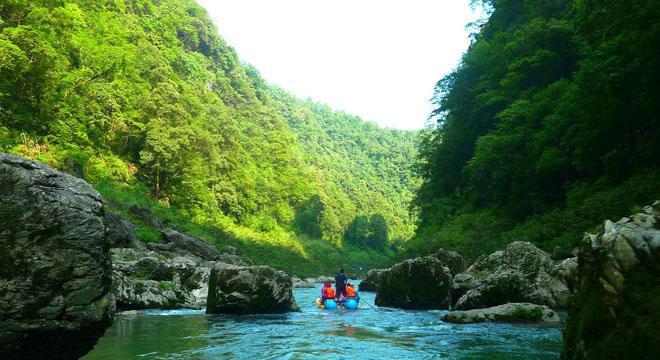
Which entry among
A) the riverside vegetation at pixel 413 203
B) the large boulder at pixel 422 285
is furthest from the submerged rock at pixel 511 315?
the large boulder at pixel 422 285

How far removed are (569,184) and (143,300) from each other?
65.0ft

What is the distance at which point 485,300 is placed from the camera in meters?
13.3

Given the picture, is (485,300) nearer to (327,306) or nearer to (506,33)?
(327,306)

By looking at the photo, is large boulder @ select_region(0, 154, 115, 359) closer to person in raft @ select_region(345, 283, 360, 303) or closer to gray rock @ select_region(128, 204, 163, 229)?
person in raft @ select_region(345, 283, 360, 303)

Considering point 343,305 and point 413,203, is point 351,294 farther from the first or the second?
point 413,203

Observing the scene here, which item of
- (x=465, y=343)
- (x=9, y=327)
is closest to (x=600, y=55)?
(x=465, y=343)

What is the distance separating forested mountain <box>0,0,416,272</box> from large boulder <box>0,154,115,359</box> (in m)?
19.6

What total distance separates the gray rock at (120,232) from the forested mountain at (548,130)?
1764cm

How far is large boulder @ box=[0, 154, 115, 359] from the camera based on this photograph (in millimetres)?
4414

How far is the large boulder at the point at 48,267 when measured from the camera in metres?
4.41

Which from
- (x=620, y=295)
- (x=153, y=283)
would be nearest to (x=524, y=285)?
(x=620, y=295)

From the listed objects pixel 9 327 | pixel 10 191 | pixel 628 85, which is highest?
pixel 628 85

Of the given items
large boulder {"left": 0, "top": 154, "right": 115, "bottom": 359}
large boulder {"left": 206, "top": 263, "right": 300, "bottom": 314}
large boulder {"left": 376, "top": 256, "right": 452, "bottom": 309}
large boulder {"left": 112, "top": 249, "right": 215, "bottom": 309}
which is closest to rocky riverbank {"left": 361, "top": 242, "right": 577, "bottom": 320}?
large boulder {"left": 376, "top": 256, "right": 452, "bottom": 309}

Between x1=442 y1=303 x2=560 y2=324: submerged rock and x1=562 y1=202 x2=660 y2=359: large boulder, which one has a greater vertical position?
x1=562 y1=202 x2=660 y2=359: large boulder
